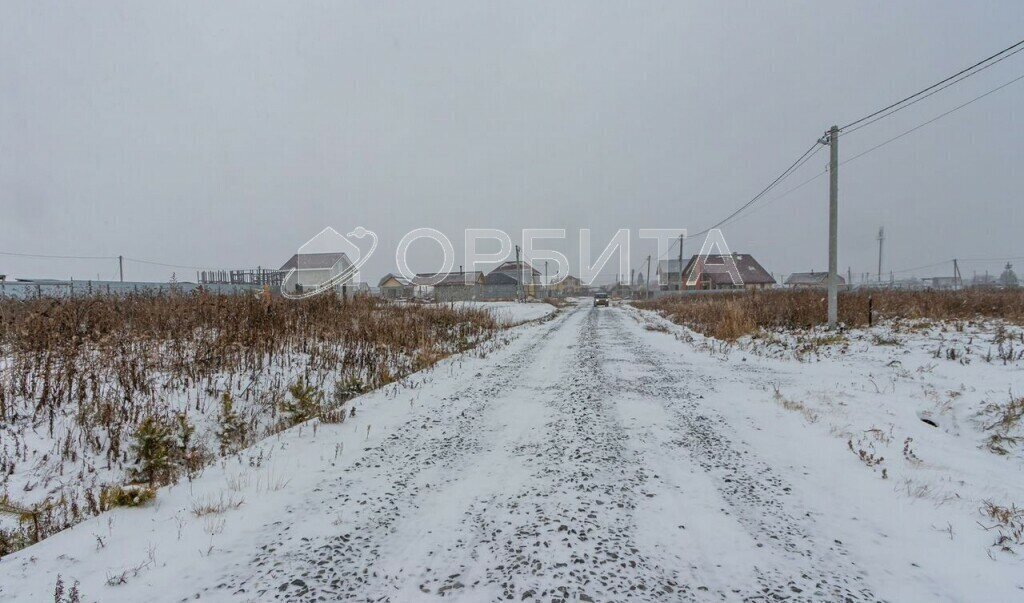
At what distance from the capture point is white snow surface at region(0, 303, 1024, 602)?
6.72ft

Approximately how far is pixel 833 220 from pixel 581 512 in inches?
480

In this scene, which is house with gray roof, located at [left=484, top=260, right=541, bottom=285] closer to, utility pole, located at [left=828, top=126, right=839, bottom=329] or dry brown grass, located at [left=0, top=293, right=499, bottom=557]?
utility pole, located at [left=828, top=126, right=839, bottom=329]

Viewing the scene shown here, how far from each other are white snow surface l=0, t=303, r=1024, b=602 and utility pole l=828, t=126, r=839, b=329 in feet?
18.6

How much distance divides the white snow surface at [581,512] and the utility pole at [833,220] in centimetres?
568

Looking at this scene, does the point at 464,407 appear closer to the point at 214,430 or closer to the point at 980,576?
the point at 214,430

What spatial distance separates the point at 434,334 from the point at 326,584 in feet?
29.3

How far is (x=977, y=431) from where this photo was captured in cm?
436

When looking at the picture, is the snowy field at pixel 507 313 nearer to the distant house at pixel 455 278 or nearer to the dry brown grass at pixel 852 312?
the dry brown grass at pixel 852 312

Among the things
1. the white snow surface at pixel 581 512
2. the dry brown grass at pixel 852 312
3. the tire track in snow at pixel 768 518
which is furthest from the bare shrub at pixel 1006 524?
the dry brown grass at pixel 852 312

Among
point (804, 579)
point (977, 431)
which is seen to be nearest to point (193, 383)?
point (804, 579)

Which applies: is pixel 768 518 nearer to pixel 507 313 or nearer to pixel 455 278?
pixel 507 313

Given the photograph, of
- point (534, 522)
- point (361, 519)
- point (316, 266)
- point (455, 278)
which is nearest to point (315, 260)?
point (316, 266)

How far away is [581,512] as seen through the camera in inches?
106

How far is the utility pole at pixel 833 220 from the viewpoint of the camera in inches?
422
